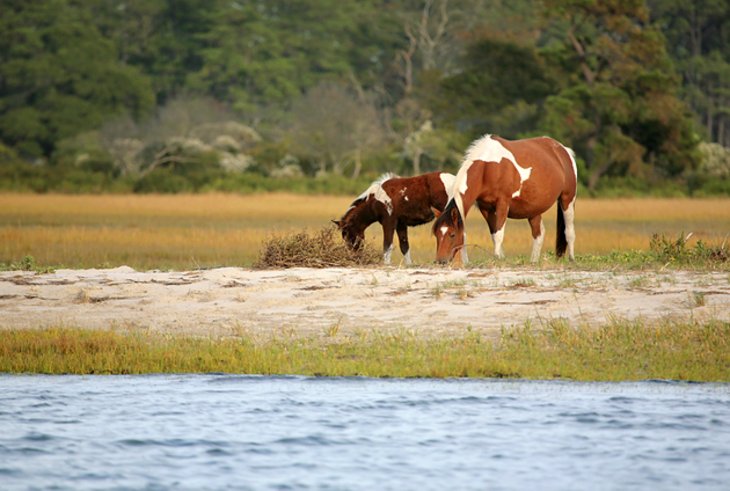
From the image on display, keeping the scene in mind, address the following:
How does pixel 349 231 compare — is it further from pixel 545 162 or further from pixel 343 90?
pixel 343 90

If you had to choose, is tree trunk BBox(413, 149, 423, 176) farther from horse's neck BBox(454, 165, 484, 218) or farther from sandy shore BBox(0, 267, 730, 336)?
sandy shore BBox(0, 267, 730, 336)

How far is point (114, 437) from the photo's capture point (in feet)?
30.1

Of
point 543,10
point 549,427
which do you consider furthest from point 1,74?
point 549,427

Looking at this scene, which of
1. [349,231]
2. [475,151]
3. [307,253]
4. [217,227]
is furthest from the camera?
[217,227]

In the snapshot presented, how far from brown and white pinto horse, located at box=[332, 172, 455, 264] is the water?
5940 millimetres

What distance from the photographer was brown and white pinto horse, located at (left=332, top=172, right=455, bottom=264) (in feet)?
53.6

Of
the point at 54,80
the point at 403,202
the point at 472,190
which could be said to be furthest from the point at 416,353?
the point at 54,80

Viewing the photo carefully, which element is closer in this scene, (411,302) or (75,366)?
(75,366)

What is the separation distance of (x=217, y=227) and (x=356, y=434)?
62.5 ft

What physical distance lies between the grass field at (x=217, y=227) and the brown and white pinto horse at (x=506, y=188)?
0.63 meters

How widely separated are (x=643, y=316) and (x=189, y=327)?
13.4 ft

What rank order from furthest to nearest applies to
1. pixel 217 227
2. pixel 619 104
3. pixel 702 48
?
pixel 702 48 < pixel 619 104 < pixel 217 227

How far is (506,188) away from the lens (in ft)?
50.5

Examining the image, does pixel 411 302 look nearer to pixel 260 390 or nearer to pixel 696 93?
pixel 260 390
